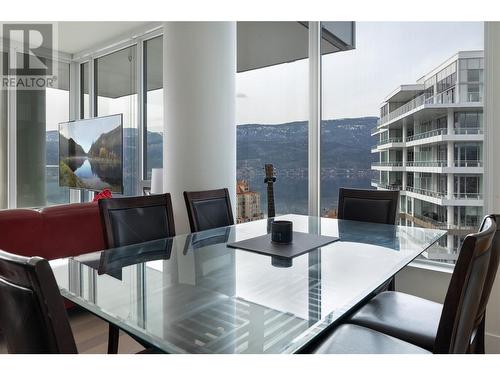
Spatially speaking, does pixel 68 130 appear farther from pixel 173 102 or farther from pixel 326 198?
pixel 326 198

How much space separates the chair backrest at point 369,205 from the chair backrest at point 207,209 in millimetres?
905

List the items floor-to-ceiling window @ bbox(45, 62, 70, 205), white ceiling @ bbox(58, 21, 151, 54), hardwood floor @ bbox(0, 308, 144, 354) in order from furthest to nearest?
floor-to-ceiling window @ bbox(45, 62, 70, 205) → white ceiling @ bbox(58, 21, 151, 54) → hardwood floor @ bbox(0, 308, 144, 354)

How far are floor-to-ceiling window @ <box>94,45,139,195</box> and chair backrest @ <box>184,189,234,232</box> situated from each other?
2495 mm

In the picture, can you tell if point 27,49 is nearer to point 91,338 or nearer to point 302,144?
point 302,144

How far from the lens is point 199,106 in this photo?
307 cm

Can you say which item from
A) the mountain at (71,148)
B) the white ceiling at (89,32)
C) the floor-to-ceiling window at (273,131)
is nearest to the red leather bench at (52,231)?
the floor-to-ceiling window at (273,131)

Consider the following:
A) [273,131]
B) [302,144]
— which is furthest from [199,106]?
[302,144]

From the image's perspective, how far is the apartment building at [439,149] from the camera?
242 cm

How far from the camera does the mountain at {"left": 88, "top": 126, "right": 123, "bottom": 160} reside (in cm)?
430

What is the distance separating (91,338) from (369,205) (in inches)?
83.8

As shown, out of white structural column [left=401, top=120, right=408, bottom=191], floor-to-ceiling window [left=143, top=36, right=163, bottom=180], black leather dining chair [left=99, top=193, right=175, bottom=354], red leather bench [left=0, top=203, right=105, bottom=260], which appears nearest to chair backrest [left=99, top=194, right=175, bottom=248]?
black leather dining chair [left=99, top=193, right=175, bottom=354]

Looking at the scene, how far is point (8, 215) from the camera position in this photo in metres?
2.14

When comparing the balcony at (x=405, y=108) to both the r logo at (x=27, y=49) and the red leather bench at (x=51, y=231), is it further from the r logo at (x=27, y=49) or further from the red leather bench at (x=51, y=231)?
the r logo at (x=27, y=49)

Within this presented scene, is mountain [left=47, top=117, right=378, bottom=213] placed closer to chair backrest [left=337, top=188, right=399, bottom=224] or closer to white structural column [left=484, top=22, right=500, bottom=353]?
chair backrest [left=337, top=188, right=399, bottom=224]
